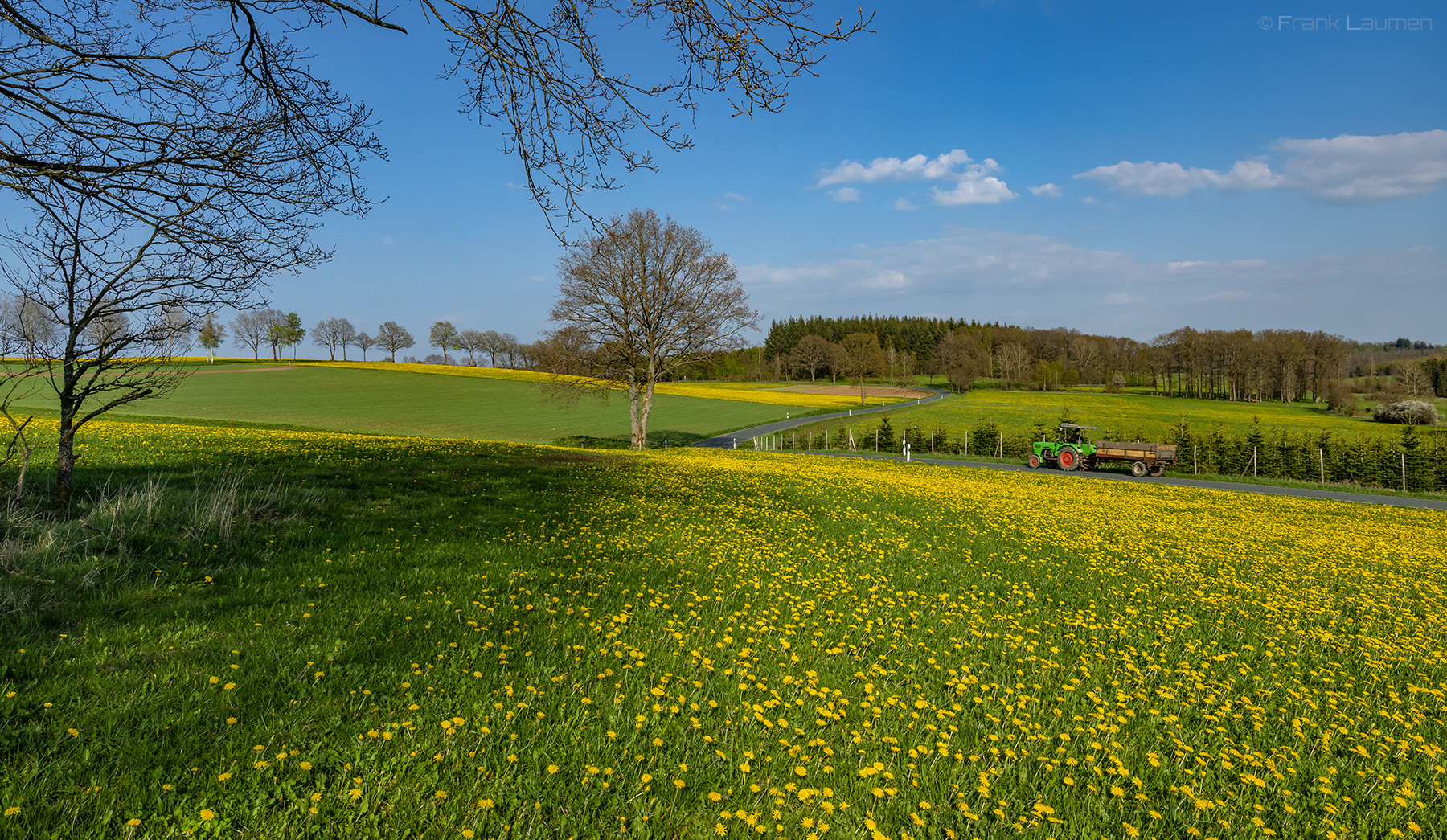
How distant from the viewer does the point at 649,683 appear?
4527mm

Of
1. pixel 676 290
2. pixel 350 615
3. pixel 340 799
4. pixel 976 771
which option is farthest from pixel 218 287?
pixel 676 290

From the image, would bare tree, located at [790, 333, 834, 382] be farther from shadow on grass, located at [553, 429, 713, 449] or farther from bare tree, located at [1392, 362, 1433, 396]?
shadow on grass, located at [553, 429, 713, 449]

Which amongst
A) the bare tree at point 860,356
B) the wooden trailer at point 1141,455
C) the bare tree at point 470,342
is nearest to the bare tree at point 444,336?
the bare tree at point 470,342

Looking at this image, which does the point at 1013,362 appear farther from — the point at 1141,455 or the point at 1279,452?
the point at 1141,455

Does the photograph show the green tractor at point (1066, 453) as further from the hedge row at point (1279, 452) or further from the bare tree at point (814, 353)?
the bare tree at point (814, 353)

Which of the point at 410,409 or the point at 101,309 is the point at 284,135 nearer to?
the point at 101,309

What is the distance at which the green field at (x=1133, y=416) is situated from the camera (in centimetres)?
5022

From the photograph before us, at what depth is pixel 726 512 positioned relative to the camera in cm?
1183

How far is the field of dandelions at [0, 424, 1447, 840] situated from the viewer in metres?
3.18

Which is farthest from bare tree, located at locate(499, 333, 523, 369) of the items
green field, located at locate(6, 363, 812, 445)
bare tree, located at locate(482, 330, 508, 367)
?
green field, located at locate(6, 363, 812, 445)

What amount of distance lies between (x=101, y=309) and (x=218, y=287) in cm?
183

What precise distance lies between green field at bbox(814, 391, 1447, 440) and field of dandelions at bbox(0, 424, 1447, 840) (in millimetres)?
41044

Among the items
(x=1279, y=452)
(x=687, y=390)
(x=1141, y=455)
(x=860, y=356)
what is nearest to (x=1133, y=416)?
(x=1279, y=452)

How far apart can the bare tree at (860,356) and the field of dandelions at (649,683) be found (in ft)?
367
